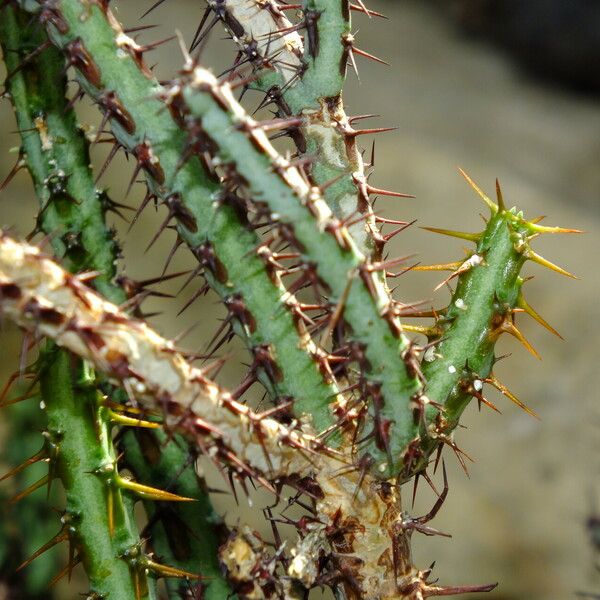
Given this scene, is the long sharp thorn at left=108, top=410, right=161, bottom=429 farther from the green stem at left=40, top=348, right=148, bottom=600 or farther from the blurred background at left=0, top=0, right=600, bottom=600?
the blurred background at left=0, top=0, right=600, bottom=600

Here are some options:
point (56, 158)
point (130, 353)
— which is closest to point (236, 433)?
point (130, 353)

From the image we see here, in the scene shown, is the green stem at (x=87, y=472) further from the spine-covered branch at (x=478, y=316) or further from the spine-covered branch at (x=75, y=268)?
the spine-covered branch at (x=478, y=316)

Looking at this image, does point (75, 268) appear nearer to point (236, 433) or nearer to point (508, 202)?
point (236, 433)

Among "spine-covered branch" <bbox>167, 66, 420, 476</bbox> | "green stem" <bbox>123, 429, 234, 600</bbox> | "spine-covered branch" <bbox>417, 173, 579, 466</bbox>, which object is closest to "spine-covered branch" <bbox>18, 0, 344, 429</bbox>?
"spine-covered branch" <bbox>167, 66, 420, 476</bbox>

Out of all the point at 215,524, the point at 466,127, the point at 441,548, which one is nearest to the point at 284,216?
the point at 215,524

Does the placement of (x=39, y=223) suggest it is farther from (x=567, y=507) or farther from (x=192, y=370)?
(x=567, y=507)

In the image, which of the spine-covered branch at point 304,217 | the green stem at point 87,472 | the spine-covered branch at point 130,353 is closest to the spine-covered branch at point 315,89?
the spine-covered branch at point 304,217
